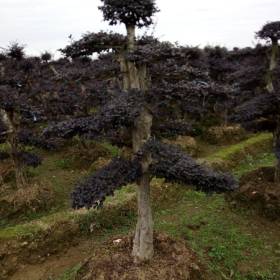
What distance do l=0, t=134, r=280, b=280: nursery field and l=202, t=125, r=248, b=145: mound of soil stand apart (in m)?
4.66

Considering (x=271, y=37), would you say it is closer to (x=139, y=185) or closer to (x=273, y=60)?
(x=273, y=60)

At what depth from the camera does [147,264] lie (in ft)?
14.0

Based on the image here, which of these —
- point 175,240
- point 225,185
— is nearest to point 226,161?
point 175,240

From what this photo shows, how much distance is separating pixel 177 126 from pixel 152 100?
40.6 inches

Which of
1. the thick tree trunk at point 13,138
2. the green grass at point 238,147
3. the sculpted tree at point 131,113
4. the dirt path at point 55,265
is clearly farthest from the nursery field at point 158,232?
the green grass at point 238,147

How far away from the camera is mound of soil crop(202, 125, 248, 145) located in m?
12.7

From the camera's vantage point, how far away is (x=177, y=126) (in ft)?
14.0

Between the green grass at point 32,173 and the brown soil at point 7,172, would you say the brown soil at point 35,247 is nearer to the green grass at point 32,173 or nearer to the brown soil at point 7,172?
the brown soil at point 7,172

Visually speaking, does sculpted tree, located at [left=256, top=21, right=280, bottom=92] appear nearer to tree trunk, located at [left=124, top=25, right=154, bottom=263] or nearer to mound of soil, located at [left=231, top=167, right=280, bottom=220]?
mound of soil, located at [left=231, top=167, right=280, bottom=220]

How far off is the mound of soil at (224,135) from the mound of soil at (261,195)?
17.7 feet

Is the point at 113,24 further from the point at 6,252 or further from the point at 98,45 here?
the point at 6,252

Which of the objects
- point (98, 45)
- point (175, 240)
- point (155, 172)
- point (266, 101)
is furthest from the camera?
point (266, 101)

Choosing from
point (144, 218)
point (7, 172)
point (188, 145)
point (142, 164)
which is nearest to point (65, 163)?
point (7, 172)

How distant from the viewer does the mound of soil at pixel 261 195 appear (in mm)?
6027
